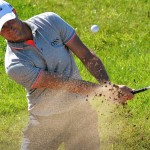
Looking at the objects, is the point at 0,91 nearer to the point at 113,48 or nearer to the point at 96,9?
the point at 113,48

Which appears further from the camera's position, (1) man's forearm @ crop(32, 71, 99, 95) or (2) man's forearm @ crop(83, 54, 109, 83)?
(2) man's forearm @ crop(83, 54, 109, 83)

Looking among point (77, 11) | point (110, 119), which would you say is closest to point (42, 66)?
point (110, 119)

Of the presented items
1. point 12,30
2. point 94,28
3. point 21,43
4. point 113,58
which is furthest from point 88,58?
point 94,28

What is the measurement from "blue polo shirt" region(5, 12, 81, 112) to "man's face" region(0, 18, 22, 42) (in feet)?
0.23

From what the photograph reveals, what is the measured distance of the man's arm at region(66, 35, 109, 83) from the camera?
4.18 meters

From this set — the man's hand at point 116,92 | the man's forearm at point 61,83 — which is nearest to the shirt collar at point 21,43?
the man's forearm at point 61,83

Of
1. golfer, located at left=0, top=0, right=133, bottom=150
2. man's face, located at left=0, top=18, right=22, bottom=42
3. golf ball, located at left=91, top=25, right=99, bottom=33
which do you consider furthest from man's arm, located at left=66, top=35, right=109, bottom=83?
golf ball, located at left=91, top=25, right=99, bottom=33

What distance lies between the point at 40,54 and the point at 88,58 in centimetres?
42

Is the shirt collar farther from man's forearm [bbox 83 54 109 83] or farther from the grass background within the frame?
the grass background

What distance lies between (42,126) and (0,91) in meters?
2.22

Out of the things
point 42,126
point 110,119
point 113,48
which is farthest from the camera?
point 113,48

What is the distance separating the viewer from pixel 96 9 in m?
8.58

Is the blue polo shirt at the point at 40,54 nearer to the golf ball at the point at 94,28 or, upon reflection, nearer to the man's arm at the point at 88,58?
the man's arm at the point at 88,58

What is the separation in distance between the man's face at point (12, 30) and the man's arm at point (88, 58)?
0.44 meters
